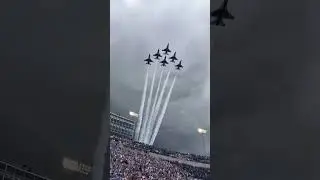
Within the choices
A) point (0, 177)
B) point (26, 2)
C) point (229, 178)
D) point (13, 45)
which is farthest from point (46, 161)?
point (0, 177)

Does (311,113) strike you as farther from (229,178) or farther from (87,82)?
(87,82)

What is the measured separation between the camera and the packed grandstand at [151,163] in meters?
105


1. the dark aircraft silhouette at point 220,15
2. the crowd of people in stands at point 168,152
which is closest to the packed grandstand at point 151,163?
the crowd of people in stands at point 168,152

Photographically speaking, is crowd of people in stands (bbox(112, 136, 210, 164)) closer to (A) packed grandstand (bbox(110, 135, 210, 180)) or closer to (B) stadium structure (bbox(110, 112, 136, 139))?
(A) packed grandstand (bbox(110, 135, 210, 180))

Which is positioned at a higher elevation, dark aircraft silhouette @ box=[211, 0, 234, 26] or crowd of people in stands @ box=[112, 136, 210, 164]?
crowd of people in stands @ box=[112, 136, 210, 164]

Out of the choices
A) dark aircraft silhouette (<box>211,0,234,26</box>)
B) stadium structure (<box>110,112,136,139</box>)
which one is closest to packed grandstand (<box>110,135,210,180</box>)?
stadium structure (<box>110,112,136,139</box>)

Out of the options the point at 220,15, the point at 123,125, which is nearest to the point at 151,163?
the point at 123,125

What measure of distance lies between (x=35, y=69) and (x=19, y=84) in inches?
230

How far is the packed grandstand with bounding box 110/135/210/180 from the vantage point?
105 meters

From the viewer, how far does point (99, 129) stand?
9700 centimetres

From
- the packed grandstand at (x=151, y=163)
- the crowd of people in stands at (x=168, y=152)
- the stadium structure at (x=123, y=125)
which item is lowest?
the packed grandstand at (x=151, y=163)

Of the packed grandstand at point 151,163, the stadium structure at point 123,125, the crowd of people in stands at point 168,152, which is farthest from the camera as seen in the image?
the stadium structure at point 123,125

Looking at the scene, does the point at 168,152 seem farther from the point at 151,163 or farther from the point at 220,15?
the point at 220,15

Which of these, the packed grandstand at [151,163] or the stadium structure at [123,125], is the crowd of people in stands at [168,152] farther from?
the stadium structure at [123,125]
